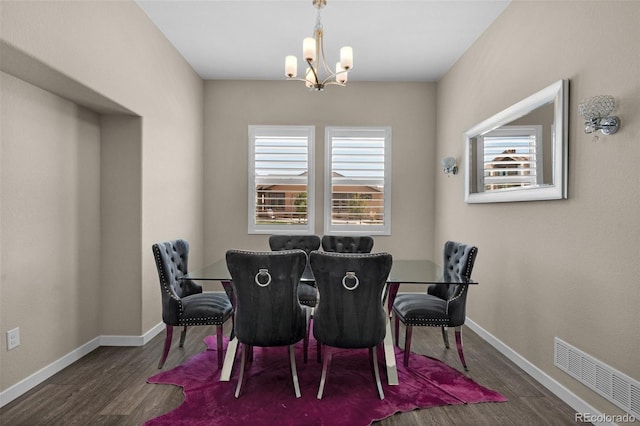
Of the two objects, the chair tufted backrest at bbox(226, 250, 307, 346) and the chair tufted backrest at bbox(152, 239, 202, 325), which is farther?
the chair tufted backrest at bbox(152, 239, 202, 325)

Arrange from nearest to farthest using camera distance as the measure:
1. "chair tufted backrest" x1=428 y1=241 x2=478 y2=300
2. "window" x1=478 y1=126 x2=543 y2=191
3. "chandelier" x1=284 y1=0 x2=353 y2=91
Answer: "chandelier" x1=284 y1=0 x2=353 y2=91 < "window" x1=478 y1=126 x2=543 y2=191 < "chair tufted backrest" x1=428 y1=241 x2=478 y2=300

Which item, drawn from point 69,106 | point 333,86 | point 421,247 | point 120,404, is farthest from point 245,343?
point 333,86

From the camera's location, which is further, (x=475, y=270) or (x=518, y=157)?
(x=475, y=270)

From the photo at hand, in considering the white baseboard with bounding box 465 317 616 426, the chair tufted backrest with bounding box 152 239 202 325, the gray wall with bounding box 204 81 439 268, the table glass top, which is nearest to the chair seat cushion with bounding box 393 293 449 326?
the table glass top

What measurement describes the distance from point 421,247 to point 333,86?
253cm

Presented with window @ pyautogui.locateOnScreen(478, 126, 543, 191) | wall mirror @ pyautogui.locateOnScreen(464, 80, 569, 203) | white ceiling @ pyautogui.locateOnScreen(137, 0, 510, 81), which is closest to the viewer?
wall mirror @ pyautogui.locateOnScreen(464, 80, 569, 203)

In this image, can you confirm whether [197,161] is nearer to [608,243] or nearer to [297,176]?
[297,176]

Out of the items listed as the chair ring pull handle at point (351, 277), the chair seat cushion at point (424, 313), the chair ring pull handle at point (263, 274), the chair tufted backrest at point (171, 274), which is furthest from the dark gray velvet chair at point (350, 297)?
the chair tufted backrest at point (171, 274)

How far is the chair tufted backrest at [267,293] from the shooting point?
229 centimetres

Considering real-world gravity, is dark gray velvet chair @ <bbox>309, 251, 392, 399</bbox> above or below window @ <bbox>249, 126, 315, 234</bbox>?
below

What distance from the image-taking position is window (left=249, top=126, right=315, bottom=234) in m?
5.05

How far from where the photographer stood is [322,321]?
2.39 metres

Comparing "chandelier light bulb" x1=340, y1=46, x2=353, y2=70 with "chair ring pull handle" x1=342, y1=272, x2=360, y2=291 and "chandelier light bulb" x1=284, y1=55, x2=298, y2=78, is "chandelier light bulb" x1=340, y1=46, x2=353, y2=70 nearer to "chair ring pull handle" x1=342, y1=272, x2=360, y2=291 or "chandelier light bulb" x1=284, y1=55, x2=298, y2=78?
"chandelier light bulb" x1=284, y1=55, x2=298, y2=78

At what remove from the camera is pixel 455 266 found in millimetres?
3129
